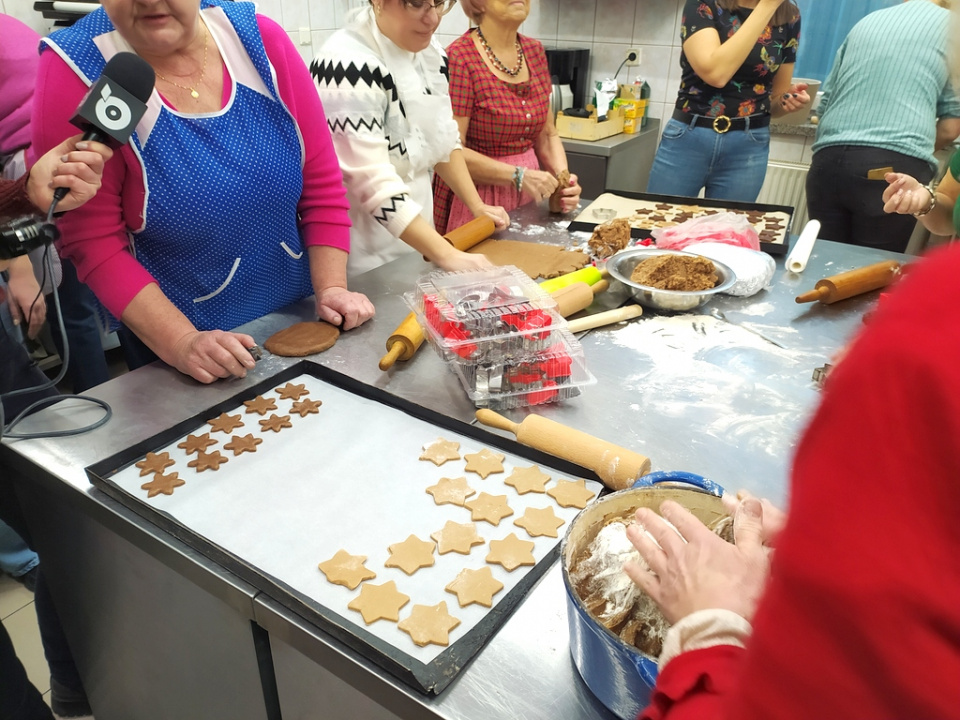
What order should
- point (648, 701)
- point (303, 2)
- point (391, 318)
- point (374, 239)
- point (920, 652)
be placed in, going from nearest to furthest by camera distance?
point (920, 652), point (648, 701), point (391, 318), point (374, 239), point (303, 2)

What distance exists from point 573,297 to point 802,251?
0.72 m

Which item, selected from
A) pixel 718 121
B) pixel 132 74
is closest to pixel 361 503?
pixel 132 74

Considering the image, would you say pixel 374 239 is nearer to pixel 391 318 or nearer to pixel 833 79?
pixel 391 318

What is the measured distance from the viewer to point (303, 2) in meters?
3.92

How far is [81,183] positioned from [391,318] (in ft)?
2.08

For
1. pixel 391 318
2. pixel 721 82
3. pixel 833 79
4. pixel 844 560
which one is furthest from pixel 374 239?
pixel 833 79

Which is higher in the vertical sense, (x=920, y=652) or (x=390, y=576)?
(x=920, y=652)

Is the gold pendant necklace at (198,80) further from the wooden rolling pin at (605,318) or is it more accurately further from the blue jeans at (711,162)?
the blue jeans at (711,162)

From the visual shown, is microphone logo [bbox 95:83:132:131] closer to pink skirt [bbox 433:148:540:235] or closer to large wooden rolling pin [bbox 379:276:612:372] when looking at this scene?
large wooden rolling pin [bbox 379:276:612:372]

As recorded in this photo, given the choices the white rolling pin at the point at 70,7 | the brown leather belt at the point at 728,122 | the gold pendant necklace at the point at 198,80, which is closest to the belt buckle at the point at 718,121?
the brown leather belt at the point at 728,122

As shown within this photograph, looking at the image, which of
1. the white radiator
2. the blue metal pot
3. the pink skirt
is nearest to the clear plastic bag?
the pink skirt

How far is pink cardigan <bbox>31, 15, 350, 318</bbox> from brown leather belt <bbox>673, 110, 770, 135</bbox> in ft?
5.39

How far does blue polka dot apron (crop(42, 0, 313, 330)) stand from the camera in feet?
3.87

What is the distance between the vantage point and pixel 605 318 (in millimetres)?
1419
